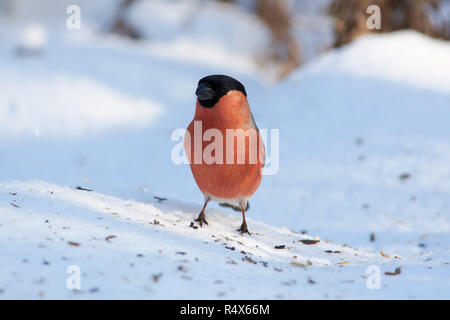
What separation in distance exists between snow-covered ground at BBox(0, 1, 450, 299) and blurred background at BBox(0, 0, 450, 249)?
1.1 inches

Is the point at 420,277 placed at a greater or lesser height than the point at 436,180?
lesser

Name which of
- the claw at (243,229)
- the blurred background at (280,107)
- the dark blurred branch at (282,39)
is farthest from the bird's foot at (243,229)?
the dark blurred branch at (282,39)

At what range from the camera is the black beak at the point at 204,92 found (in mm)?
3525

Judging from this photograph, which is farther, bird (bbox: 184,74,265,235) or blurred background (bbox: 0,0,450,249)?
blurred background (bbox: 0,0,450,249)

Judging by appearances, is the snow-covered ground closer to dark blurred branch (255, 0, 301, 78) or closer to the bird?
the bird

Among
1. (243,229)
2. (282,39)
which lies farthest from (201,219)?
(282,39)

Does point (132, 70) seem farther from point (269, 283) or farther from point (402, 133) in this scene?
point (269, 283)

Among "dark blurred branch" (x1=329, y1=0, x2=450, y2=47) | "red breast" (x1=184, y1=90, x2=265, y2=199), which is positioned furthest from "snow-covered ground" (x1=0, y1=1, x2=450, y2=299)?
"dark blurred branch" (x1=329, y1=0, x2=450, y2=47)

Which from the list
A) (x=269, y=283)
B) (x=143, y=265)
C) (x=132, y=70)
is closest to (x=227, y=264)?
(x=269, y=283)

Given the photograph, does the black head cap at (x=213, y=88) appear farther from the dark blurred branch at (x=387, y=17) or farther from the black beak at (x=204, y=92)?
the dark blurred branch at (x=387, y=17)

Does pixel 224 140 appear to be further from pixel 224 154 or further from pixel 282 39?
pixel 282 39

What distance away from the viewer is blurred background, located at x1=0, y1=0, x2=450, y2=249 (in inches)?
237

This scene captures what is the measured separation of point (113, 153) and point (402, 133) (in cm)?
433

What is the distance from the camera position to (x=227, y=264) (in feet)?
9.69
